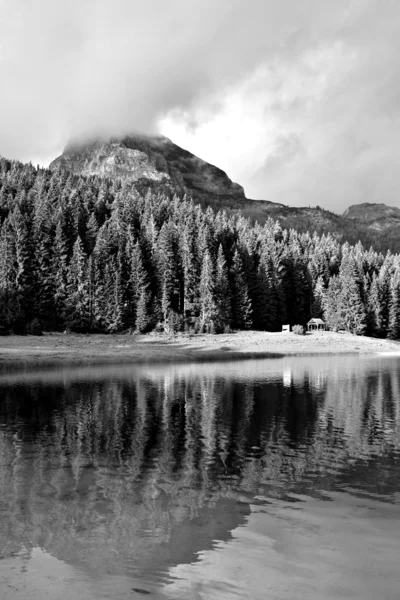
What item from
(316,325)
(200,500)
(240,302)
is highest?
(240,302)

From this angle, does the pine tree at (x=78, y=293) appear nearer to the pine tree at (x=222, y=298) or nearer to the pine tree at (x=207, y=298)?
the pine tree at (x=207, y=298)

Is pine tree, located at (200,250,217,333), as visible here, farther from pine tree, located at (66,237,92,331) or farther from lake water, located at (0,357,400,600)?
lake water, located at (0,357,400,600)

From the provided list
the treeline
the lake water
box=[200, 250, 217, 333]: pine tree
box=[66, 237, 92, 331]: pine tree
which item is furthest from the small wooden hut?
the lake water

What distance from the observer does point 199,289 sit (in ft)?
347

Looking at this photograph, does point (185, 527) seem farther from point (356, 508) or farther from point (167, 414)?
point (167, 414)

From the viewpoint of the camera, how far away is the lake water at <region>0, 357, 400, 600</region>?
31.6 feet

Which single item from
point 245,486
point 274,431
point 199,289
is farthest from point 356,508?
point 199,289

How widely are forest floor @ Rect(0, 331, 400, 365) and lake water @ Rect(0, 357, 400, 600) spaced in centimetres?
3537

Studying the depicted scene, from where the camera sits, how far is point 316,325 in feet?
385

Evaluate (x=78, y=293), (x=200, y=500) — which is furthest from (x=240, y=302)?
(x=200, y=500)

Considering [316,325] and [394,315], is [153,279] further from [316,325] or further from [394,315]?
[394,315]

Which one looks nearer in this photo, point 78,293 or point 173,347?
point 173,347

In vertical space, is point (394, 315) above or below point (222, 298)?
below

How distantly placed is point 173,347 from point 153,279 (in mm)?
30899
